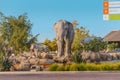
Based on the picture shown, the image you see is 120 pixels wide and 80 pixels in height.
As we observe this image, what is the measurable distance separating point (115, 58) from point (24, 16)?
29.3m

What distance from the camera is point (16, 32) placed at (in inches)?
2429

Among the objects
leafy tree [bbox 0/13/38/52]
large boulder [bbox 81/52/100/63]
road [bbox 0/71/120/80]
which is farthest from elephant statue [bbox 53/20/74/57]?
leafy tree [bbox 0/13/38/52]

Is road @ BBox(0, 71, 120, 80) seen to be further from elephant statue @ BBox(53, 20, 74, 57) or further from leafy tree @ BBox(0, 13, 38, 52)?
leafy tree @ BBox(0, 13, 38, 52)

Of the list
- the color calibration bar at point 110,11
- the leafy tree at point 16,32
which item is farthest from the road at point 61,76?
the leafy tree at point 16,32

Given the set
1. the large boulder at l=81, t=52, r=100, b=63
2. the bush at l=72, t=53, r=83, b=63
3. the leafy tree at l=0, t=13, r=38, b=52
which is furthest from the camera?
the leafy tree at l=0, t=13, r=38, b=52

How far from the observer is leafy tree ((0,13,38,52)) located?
61.1 m

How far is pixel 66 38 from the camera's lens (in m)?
33.5

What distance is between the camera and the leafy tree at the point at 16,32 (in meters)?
61.1

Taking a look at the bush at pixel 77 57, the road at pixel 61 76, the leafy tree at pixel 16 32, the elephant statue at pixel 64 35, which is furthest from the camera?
the leafy tree at pixel 16 32

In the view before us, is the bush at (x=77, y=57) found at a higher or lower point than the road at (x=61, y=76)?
higher

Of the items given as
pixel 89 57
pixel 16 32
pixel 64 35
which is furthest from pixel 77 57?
pixel 16 32

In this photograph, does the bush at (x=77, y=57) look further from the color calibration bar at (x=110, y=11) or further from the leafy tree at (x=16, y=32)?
the leafy tree at (x=16, y=32)

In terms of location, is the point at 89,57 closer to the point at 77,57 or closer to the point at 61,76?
the point at 77,57

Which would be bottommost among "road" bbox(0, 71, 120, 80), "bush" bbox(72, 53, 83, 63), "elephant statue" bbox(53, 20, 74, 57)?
"road" bbox(0, 71, 120, 80)
